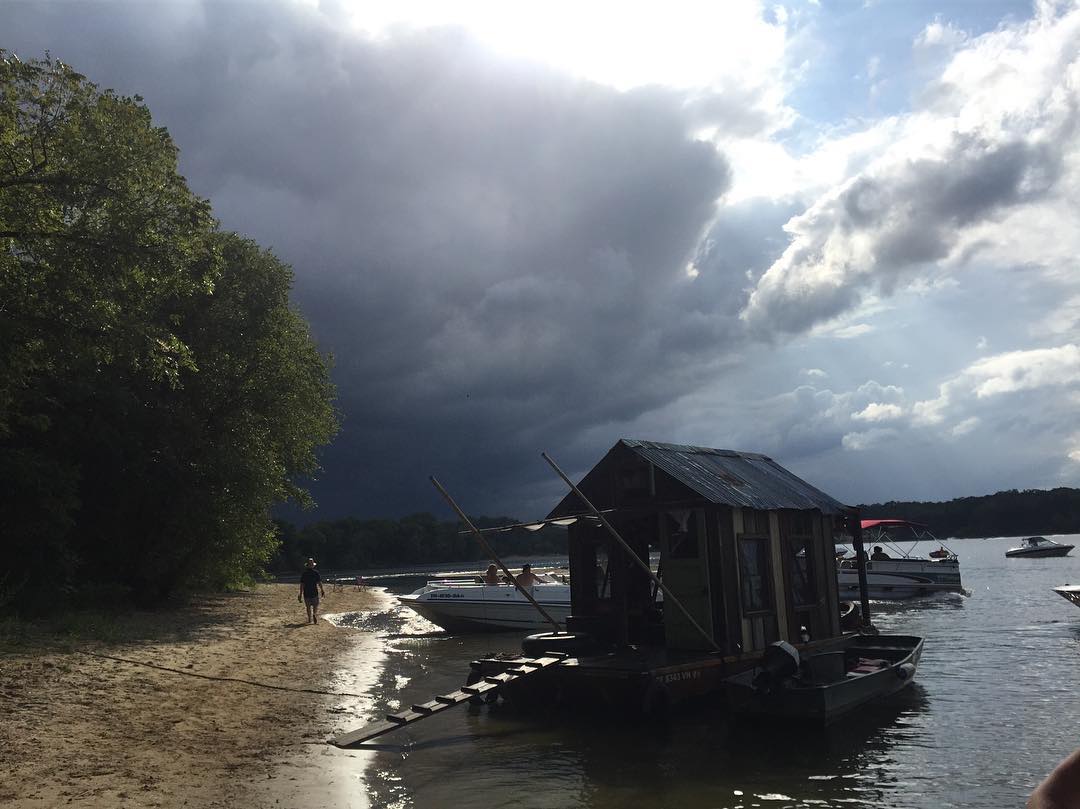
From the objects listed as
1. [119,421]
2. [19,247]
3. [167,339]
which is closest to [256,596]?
[119,421]

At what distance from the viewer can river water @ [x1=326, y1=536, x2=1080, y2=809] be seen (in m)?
9.58

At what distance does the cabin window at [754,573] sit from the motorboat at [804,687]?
1.36m

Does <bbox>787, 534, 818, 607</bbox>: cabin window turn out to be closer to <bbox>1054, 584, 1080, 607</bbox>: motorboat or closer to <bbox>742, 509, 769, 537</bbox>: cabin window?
<bbox>742, 509, 769, 537</bbox>: cabin window

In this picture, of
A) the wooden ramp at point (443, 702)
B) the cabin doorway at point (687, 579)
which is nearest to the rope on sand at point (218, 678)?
the wooden ramp at point (443, 702)

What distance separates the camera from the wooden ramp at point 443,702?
1115 centimetres

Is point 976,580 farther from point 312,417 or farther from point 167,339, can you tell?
point 167,339

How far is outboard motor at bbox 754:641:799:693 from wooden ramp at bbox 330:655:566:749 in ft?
11.7

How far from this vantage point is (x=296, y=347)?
29281mm

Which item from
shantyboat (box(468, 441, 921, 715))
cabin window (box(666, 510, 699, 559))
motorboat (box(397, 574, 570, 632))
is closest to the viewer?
shantyboat (box(468, 441, 921, 715))

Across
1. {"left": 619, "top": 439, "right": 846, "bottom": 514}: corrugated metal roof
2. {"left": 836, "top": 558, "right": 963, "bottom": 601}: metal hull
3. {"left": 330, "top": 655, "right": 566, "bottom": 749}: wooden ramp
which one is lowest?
{"left": 836, "top": 558, "right": 963, "bottom": 601}: metal hull

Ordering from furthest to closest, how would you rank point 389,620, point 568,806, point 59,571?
point 389,620
point 59,571
point 568,806

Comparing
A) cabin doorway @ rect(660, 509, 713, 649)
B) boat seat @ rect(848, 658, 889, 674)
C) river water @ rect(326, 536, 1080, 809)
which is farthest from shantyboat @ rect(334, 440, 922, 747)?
river water @ rect(326, 536, 1080, 809)

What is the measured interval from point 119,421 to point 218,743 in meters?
16.0

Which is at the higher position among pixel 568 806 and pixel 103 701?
pixel 103 701
